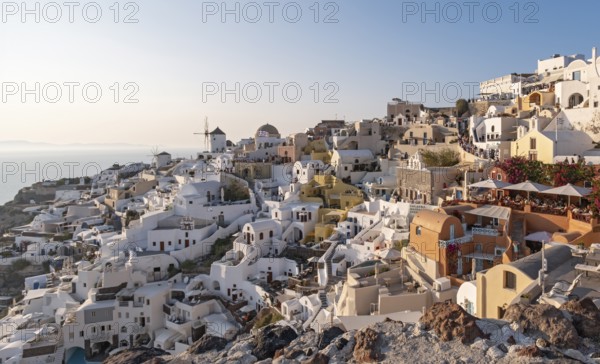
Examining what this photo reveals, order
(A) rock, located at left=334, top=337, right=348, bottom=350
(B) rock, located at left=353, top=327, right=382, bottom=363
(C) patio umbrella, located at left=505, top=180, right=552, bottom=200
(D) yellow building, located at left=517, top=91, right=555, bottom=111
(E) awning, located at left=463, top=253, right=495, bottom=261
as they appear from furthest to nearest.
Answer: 1. (D) yellow building, located at left=517, top=91, right=555, bottom=111
2. (C) patio umbrella, located at left=505, top=180, right=552, bottom=200
3. (E) awning, located at left=463, top=253, right=495, bottom=261
4. (A) rock, located at left=334, top=337, right=348, bottom=350
5. (B) rock, located at left=353, top=327, right=382, bottom=363

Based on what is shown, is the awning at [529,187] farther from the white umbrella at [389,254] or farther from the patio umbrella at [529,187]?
the white umbrella at [389,254]

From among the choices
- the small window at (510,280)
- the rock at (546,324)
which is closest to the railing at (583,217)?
the small window at (510,280)

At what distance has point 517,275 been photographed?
985 centimetres

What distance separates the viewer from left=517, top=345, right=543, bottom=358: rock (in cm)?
586

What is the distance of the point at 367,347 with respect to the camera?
675cm

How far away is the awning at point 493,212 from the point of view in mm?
15899

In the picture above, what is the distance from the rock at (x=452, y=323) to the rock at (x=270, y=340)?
235 centimetres

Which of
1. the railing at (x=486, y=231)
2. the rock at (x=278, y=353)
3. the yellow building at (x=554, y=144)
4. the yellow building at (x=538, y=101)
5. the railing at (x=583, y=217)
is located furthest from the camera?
the yellow building at (x=538, y=101)

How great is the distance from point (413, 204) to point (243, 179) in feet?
→ 51.0

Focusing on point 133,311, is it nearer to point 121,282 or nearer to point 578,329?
point 121,282

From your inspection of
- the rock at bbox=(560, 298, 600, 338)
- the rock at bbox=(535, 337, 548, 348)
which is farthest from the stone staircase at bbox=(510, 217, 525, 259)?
A: the rock at bbox=(535, 337, 548, 348)

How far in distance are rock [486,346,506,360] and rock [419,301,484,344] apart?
32cm

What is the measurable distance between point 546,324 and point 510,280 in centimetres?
384

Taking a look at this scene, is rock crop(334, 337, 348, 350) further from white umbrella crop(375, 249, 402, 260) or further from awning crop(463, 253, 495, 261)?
white umbrella crop(375, 249, 402, 260)
